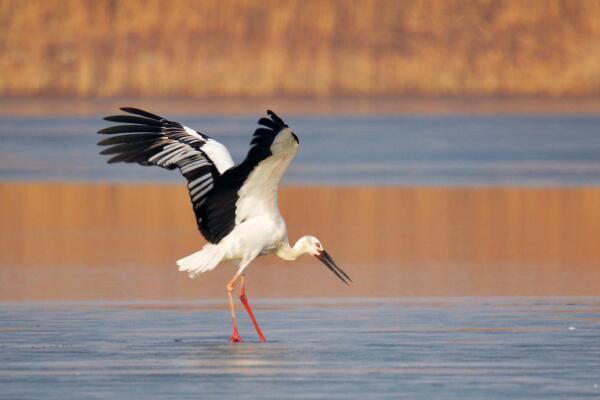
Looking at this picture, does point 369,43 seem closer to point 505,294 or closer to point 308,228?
point 308,228

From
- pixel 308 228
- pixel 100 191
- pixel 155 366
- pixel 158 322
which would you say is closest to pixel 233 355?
pixel 155 366

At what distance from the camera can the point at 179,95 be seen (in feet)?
205

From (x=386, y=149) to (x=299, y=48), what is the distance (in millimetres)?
32373

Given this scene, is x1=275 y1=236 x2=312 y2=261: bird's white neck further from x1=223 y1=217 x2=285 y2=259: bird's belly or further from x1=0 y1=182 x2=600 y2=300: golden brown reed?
x1=0 y1=182 x2=600 y2=300: golden brown reed

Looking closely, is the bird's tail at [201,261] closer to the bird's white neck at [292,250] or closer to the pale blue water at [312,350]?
the pale blue water at [312,350]

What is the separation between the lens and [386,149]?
34031 mm

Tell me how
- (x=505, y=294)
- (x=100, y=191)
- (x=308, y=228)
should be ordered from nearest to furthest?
1. (x=505, y=294)
2. (x=308, y=228)
3. (x=100, y=191)

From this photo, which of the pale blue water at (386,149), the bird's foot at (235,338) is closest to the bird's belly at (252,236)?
the bird's foot at (235,338)

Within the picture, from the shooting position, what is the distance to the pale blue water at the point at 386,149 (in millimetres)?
26922

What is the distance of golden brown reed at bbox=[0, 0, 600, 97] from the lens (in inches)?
2488

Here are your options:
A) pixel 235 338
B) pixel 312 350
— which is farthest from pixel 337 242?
pixel 312 350

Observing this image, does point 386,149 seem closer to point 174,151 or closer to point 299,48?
point 174,151

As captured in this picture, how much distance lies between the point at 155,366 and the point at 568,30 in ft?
193

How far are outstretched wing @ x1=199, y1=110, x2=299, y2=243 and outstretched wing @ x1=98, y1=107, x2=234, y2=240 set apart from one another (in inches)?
3.6
